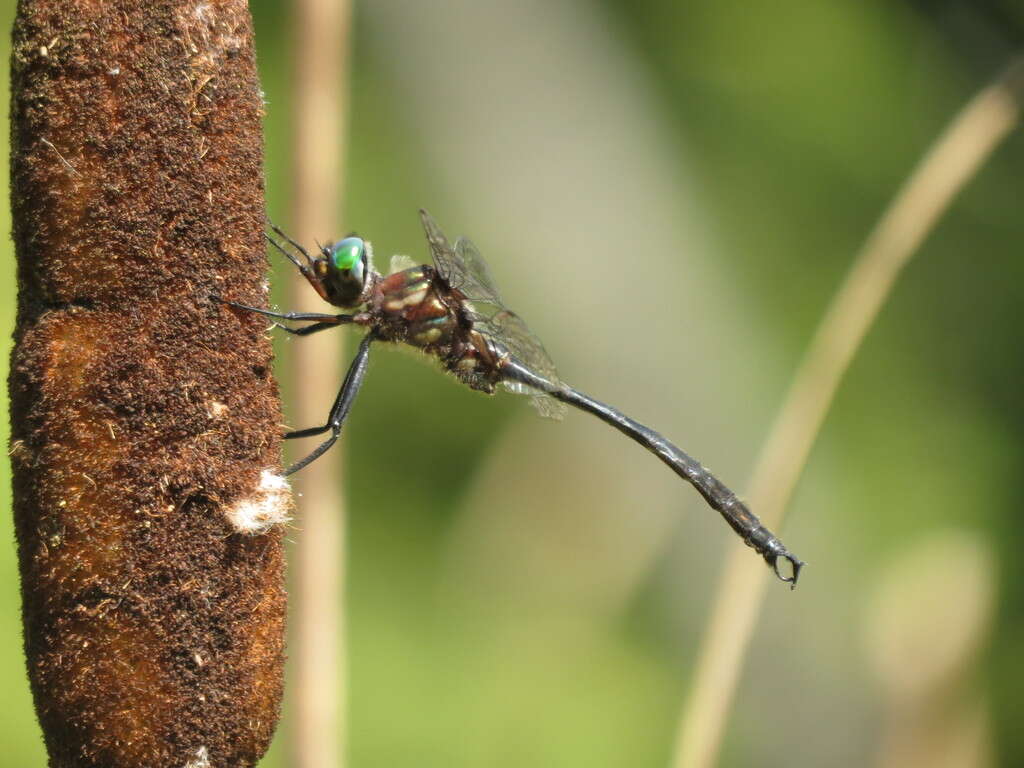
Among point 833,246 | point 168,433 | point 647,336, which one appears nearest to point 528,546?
point 647,336

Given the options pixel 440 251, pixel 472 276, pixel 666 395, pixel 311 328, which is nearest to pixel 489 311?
pixel 472 276

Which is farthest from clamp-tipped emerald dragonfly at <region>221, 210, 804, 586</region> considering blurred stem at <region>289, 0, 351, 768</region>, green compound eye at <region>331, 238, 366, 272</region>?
blurred stem at <region>289, 0, 351, 768</region>

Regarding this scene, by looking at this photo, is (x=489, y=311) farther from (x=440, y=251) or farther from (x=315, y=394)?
(x=315, y=394)

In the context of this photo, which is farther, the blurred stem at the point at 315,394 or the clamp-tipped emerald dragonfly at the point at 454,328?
the clamp-tipped emerald dragonfly at the point at 454,328

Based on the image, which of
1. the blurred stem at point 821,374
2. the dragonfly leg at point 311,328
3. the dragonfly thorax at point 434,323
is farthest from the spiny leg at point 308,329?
the blurred stem at point 821,374

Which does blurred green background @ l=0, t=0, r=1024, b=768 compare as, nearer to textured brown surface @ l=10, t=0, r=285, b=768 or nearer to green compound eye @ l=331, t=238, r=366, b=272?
green compound eye @ l=331, t=238, r=366, b=272

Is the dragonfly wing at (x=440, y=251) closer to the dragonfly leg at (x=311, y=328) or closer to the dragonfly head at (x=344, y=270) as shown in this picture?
the dragonfly head at (x=344, y=270)
